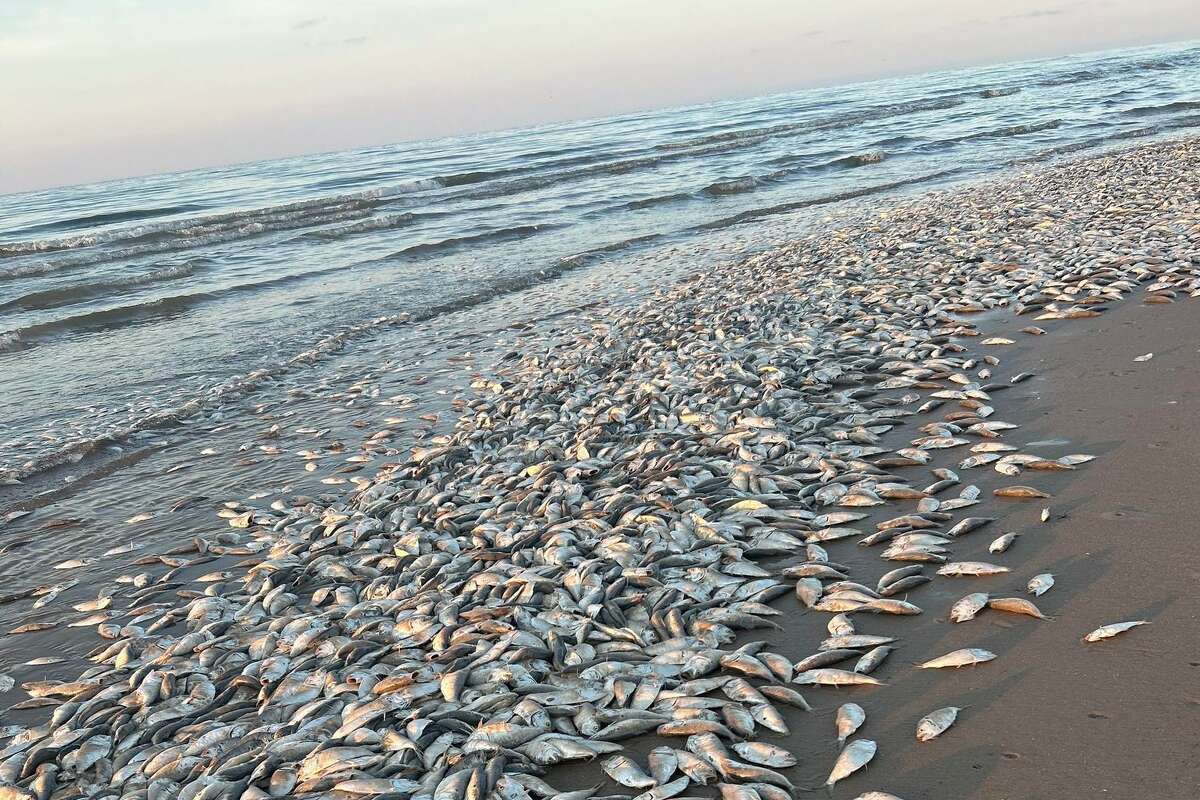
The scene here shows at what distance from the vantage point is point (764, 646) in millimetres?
Result: 4125

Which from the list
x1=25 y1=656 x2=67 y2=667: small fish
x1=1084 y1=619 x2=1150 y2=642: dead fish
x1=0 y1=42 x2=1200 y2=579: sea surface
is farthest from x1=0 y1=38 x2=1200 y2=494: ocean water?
x1=1084 y1=619 x2=1150 y2=642: dead fish

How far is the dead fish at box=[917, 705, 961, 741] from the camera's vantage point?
342 cm

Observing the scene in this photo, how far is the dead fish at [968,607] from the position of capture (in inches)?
Result: 161

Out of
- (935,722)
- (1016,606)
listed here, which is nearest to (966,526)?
(1016,606)

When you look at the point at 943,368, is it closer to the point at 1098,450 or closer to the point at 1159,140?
the point at 1098,450

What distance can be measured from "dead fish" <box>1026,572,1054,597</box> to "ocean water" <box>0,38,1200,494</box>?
267 inches

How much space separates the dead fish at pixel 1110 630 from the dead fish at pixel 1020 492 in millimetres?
1374

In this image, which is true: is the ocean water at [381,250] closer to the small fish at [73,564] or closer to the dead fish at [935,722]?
the small fish at [73,564]

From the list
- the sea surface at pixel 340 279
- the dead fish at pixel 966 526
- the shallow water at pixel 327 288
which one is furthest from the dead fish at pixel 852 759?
the sea surface at pixel 340 279

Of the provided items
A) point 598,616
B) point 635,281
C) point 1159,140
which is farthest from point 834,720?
point 1159,140

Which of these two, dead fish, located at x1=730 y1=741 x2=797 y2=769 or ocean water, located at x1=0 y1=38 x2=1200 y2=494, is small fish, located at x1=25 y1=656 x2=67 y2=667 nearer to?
ocean water, located at x1=0 y1=38 x2=1200 y2=494

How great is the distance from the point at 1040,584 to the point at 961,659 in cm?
73

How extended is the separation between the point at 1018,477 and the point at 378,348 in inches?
362

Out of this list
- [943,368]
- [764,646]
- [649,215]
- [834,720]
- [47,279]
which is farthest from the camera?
[649,215]
